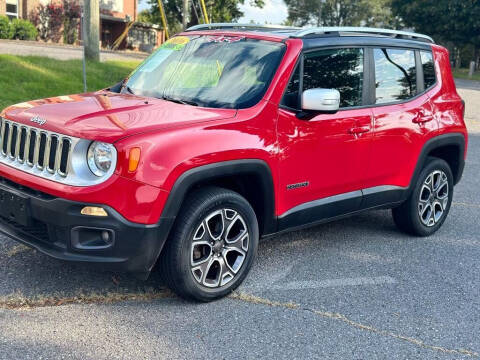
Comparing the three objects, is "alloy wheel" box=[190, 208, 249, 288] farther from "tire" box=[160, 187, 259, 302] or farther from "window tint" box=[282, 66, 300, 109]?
"window tint" box=[282, 66, 300, 109]

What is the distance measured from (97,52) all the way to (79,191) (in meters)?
12.4

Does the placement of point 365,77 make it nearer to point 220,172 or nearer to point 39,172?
point 220,172

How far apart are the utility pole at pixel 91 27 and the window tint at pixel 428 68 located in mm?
9807

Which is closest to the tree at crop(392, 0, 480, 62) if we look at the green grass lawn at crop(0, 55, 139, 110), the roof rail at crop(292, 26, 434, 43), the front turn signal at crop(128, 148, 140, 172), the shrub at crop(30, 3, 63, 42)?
the shrub at crop(30, 3, 63, 42)

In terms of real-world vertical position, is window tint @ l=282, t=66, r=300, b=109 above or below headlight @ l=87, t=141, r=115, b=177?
above

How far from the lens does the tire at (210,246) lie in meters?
3.70

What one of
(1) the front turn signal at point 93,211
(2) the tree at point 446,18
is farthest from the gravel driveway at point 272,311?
(2) the tree at point 446,18

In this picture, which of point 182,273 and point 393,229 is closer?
point 182,273

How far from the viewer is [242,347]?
133 inches

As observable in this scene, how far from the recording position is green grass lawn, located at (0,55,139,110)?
10.9m

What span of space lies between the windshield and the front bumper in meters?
1.17

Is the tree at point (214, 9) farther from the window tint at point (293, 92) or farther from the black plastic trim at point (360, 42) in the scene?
the window tint at point (293, 92)

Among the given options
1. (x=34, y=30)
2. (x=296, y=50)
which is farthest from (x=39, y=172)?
(x=34, y=30)

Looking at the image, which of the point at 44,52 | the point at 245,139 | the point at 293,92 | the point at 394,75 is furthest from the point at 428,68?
the point at 44,52
